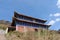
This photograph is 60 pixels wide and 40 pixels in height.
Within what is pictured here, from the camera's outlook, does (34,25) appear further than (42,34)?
Yes

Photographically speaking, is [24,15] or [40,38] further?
[24,15]

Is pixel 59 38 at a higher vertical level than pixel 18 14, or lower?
lower

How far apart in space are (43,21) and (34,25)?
5.02 meters

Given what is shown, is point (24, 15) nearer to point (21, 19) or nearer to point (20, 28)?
point (21, 19)

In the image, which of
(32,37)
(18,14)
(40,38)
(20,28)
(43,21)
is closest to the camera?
(40,38)

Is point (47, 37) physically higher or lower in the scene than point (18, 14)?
lower

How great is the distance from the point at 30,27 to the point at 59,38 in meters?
19.9

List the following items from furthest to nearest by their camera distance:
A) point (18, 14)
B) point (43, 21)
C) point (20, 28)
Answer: point (43, 21) → point (18, 14) → point (20, 28)

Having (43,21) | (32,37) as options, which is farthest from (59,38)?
(43,21)

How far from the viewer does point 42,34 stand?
23.5 ft

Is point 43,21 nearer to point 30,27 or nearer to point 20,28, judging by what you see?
point 30,27

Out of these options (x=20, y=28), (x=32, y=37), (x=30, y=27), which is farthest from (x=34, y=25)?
(x=32, y=37)

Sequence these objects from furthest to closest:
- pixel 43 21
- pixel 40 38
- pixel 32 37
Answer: pixel 43 21
pixel 32 37
pixel 40 38

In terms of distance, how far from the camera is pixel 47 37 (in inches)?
282
